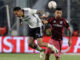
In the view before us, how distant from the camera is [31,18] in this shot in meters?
10.4

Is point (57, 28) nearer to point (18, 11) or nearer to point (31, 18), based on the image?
point (31, 18)

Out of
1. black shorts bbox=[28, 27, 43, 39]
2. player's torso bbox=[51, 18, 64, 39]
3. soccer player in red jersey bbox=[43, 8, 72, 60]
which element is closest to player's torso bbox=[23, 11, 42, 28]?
black shorts bbox=[28, 27, 43, 39]

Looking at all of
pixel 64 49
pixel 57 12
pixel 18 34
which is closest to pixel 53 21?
pixel 57 12

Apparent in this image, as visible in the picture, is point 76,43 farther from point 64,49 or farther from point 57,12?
point 57,12

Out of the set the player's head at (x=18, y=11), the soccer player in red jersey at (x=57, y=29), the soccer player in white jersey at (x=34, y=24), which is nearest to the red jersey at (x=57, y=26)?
the soccer player in red jersey at (x=57, y=29)

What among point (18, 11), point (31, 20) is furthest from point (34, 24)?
point (18, 11)

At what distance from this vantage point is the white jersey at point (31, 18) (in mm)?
10297

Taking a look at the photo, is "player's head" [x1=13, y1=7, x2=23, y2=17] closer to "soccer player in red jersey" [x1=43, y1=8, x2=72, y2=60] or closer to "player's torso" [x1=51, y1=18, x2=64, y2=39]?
"soccer player in red jersey" [x1=43, y1=8, x2=72, y2=60]

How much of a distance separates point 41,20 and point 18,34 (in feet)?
31.2

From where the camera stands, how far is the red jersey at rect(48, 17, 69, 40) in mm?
10680

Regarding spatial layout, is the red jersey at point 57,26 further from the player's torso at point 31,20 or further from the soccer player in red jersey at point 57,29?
the player's torso at point 31,20

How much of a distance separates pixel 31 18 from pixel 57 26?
35.5 inches

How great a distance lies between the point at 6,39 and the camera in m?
18.4

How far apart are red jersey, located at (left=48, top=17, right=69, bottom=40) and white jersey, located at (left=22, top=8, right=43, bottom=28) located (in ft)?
1.32
